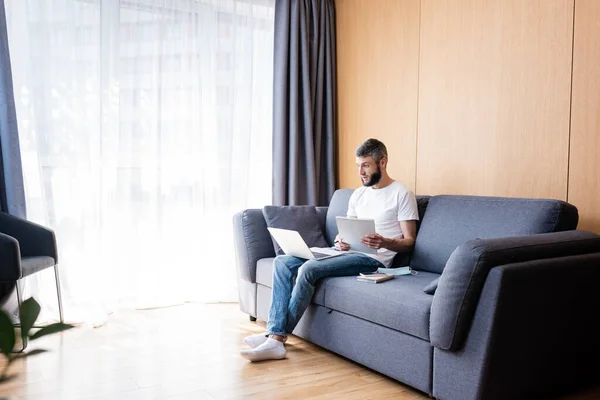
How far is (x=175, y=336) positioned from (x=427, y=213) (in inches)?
61.0

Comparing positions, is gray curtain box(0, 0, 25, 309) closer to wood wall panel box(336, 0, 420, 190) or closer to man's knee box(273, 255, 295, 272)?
man's knee box(273, 255, 295, 272)

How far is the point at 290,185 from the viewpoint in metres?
4.32

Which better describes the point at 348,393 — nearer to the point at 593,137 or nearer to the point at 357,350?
the point at 357,350

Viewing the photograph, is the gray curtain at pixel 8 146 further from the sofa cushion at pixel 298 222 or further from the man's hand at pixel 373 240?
the man's hand at pixel 373 240

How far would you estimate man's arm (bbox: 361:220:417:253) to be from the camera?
2896mm

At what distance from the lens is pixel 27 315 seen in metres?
0.48

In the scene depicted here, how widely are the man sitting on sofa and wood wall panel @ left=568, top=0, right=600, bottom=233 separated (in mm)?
804

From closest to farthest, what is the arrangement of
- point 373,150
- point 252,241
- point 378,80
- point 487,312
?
point 487,312
point 373,150
point 252,241
point 378,80

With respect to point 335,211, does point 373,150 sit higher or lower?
higher

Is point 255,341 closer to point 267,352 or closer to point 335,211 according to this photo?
point 267,352

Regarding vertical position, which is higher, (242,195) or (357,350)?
(242,195)

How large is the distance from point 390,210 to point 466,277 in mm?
1101

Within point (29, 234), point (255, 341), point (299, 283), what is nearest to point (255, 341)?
point (255, 341)

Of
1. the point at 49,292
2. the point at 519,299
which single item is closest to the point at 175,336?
the point at 49,292
